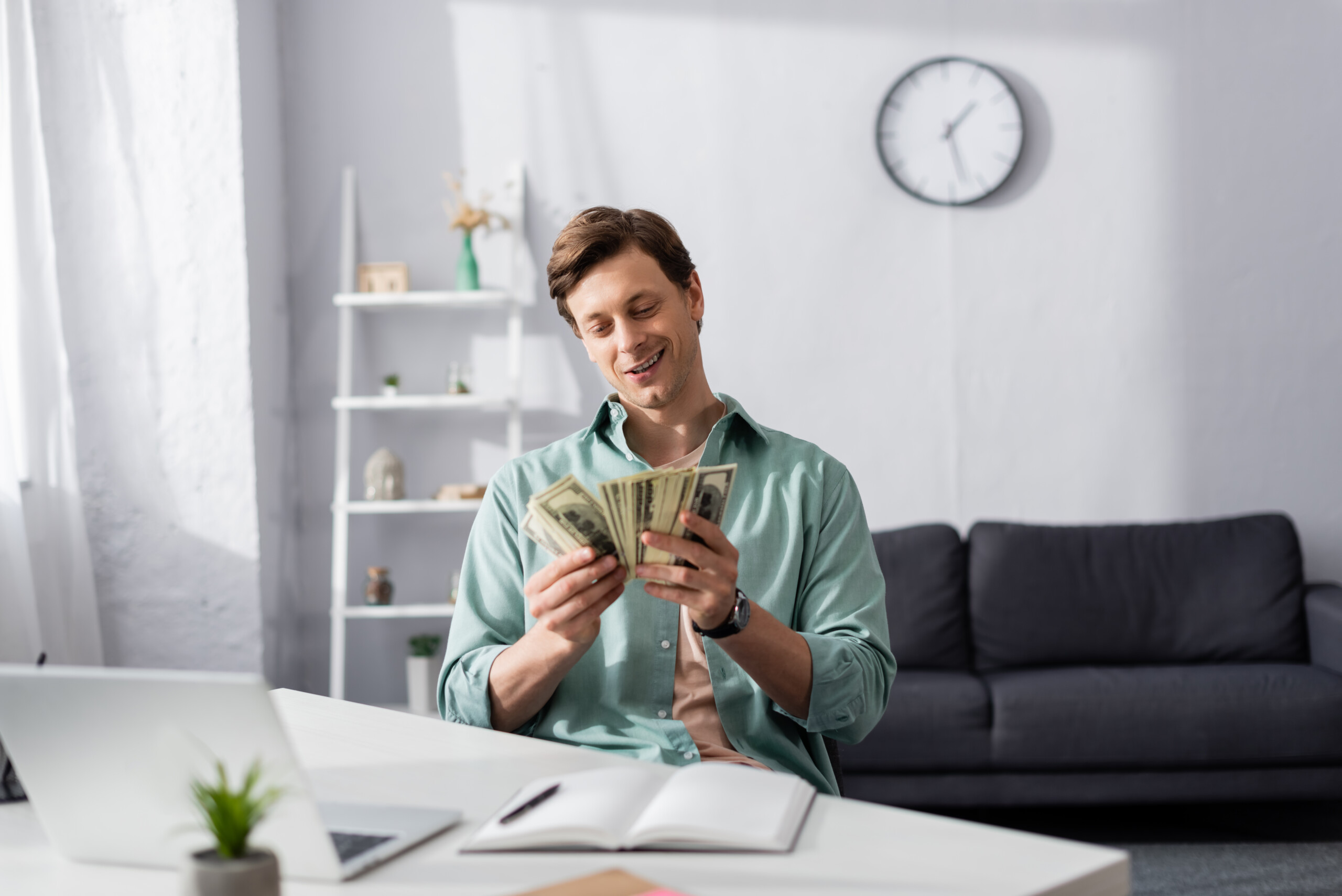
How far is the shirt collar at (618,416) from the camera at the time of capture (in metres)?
1.51

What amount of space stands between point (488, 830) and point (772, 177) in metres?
2.98

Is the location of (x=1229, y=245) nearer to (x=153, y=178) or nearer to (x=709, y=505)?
(x=709, y=505)

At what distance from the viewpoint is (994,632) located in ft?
10.0

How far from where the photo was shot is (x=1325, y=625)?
9.55 feet

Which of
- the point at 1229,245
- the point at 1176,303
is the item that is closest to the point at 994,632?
the point at 1176,303

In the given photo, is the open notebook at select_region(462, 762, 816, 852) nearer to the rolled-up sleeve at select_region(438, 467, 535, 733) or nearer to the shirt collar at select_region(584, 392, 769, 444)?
the rolled-up sleeve at select_region(438, 467, 535, 733)

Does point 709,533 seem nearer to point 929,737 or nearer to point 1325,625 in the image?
point 929,737

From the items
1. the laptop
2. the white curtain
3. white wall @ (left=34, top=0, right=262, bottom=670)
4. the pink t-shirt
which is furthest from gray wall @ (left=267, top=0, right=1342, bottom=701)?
the laptop

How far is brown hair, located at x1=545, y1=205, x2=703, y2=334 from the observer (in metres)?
1.43

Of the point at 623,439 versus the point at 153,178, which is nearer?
the point at 623,439

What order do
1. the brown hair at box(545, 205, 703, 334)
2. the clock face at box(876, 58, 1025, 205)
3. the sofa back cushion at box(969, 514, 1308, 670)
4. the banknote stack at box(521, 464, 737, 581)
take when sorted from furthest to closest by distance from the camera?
1. the clock face at box(876, 58, 1025, 205)
2. the sofa back cushion at box(969, 514, 1308, 670)
3. the brown hair at box(545, 205, 703, 334)
4. the banknote stack at box(521, 464, 737, 581)

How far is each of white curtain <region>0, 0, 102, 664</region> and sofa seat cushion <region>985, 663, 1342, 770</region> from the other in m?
2.42

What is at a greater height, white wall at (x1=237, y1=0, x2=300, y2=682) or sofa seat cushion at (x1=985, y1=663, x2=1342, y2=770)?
white wall at (x1=237, y1=0, x2=300, y2=682)

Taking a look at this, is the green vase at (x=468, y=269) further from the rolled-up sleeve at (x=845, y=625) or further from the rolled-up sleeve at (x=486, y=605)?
the rolled-up sleeve at (x=845, y=625)
